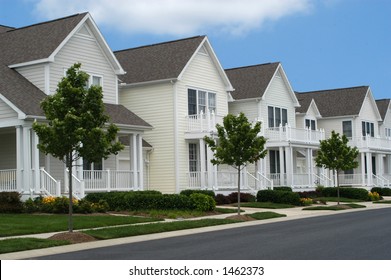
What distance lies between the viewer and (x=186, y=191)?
37250 mm

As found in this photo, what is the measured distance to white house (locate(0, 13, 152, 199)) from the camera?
2966 cm

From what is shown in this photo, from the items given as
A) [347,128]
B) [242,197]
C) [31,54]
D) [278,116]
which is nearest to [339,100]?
[347,128]

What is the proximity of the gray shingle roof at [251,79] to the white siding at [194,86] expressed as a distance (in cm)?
399

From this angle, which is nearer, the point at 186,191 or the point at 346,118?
the point at 186,191

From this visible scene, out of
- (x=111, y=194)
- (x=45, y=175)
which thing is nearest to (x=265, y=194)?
(x=111, y=194)

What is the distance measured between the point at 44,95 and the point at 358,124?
35.7 m

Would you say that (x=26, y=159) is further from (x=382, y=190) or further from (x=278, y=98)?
(x=382, y=190)

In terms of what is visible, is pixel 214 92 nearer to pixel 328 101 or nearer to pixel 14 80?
pixel 14 80

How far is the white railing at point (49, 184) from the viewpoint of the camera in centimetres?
2984

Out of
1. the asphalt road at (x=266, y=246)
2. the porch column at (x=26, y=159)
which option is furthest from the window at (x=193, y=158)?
the asphalt road at (x=266, y=246)

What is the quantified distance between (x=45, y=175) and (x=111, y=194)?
10.3 feet

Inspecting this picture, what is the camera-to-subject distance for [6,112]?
1176 inches

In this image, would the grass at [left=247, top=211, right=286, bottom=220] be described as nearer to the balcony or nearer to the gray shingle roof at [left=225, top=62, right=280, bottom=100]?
the balcony

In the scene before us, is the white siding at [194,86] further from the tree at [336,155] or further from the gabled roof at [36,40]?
the gabled roof at [36,40]
